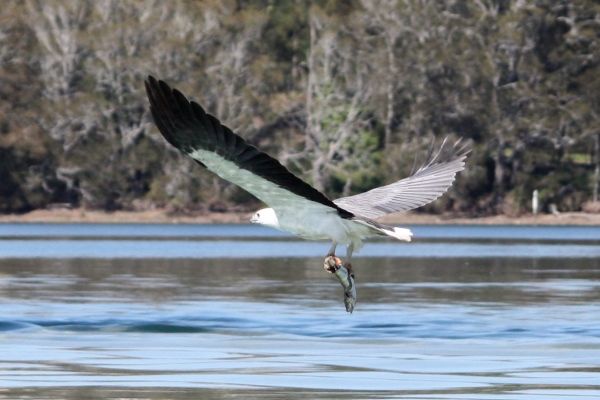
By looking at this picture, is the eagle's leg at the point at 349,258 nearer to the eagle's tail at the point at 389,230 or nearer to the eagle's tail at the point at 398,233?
the eagle's tail at the point at 389,230

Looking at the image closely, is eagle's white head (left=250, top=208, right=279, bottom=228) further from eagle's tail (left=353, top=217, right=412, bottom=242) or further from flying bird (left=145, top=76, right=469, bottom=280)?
eagle's tail (left=353, top=217, right=412, bottom=242)

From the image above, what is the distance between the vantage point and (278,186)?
12.4 metres

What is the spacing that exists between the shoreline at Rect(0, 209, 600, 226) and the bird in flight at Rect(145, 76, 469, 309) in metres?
47.0

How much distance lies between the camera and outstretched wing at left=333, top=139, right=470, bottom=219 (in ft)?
49.1

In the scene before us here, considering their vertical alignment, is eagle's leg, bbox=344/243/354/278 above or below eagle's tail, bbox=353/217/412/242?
below

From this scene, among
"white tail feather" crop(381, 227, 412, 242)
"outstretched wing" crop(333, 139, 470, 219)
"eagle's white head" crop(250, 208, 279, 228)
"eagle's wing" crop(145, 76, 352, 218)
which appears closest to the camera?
"eagle's wing" crop(145, 76, 352, 218)

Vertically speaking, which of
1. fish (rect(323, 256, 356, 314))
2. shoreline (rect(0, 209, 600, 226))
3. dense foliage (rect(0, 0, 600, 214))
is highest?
dense foliage (rect(0, 0, 600, 214))

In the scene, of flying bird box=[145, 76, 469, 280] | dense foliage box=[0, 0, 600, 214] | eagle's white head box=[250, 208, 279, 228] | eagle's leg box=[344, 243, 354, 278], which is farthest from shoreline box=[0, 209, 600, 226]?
→ eagle's leg box=[344, 243, 354, 278]

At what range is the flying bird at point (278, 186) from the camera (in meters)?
11.8

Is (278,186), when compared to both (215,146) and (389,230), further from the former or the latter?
(389,230)

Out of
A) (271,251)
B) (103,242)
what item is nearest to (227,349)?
(271,251)

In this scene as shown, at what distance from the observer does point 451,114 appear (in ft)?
208

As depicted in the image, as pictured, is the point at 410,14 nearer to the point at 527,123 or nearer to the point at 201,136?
the point at 527,123

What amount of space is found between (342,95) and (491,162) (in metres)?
6.10
